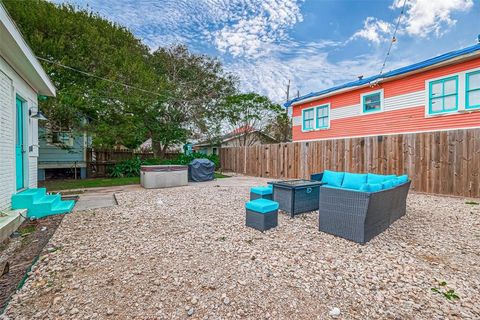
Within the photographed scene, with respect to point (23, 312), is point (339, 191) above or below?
above

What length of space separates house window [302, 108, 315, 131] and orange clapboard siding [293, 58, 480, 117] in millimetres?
414

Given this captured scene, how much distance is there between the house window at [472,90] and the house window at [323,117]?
4844mm

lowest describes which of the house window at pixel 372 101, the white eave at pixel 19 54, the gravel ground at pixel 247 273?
the gravel ground at pixel 247 273

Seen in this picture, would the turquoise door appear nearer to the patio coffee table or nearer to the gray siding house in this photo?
the patio coffee table

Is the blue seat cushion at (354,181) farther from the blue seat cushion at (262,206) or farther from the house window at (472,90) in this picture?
the house window at (472,90)

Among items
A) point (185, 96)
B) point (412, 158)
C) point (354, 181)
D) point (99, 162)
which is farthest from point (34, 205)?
point (185, 96)

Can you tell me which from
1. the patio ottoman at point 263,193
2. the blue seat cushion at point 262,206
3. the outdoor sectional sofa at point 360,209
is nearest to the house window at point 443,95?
the outdoor sectional sofa at point 360,209

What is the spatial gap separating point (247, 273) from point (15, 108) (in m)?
5.40

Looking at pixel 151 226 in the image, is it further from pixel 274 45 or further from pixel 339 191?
pixel 274 45

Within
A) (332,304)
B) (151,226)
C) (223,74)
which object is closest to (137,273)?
(151,226)

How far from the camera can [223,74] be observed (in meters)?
17.2

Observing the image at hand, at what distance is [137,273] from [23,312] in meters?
0.86

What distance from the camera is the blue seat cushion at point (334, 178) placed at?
472 cm

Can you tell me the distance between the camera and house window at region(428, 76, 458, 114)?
7215mm
